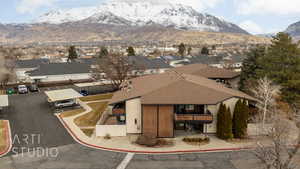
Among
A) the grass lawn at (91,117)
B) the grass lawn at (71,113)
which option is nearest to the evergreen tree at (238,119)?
the grass lawn at (91,117)

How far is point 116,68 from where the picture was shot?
4431cm

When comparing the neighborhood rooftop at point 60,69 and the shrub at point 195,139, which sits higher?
the neighborhood rooftop at point 60,69

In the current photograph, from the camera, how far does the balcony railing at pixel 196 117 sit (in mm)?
24531

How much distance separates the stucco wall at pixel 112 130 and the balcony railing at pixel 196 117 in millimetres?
5971

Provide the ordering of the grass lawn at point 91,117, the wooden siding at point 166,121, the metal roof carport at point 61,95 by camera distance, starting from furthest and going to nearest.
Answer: the metal roof carport at point 61,95, the grass lawn at point 91,117, the wooden siding at point 166,121

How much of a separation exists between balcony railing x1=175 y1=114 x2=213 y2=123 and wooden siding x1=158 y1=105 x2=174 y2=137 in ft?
2.47

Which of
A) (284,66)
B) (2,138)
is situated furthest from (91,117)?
(284,66)

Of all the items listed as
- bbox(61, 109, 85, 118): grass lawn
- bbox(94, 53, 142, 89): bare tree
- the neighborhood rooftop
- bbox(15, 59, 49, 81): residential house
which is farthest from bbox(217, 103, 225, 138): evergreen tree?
bbox(15, 59, 49, 81): residential house

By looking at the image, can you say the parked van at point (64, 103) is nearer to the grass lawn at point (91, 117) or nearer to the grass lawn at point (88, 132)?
the grass lawn at point (91, 117)

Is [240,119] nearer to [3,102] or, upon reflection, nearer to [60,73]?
[3,102]

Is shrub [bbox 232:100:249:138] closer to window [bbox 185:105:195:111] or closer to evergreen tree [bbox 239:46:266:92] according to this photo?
window [bbox 185:105:195:111]

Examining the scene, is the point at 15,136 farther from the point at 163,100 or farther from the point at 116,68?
the point at 116,68

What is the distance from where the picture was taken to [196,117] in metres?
24.6

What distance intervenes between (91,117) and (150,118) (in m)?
10.4
